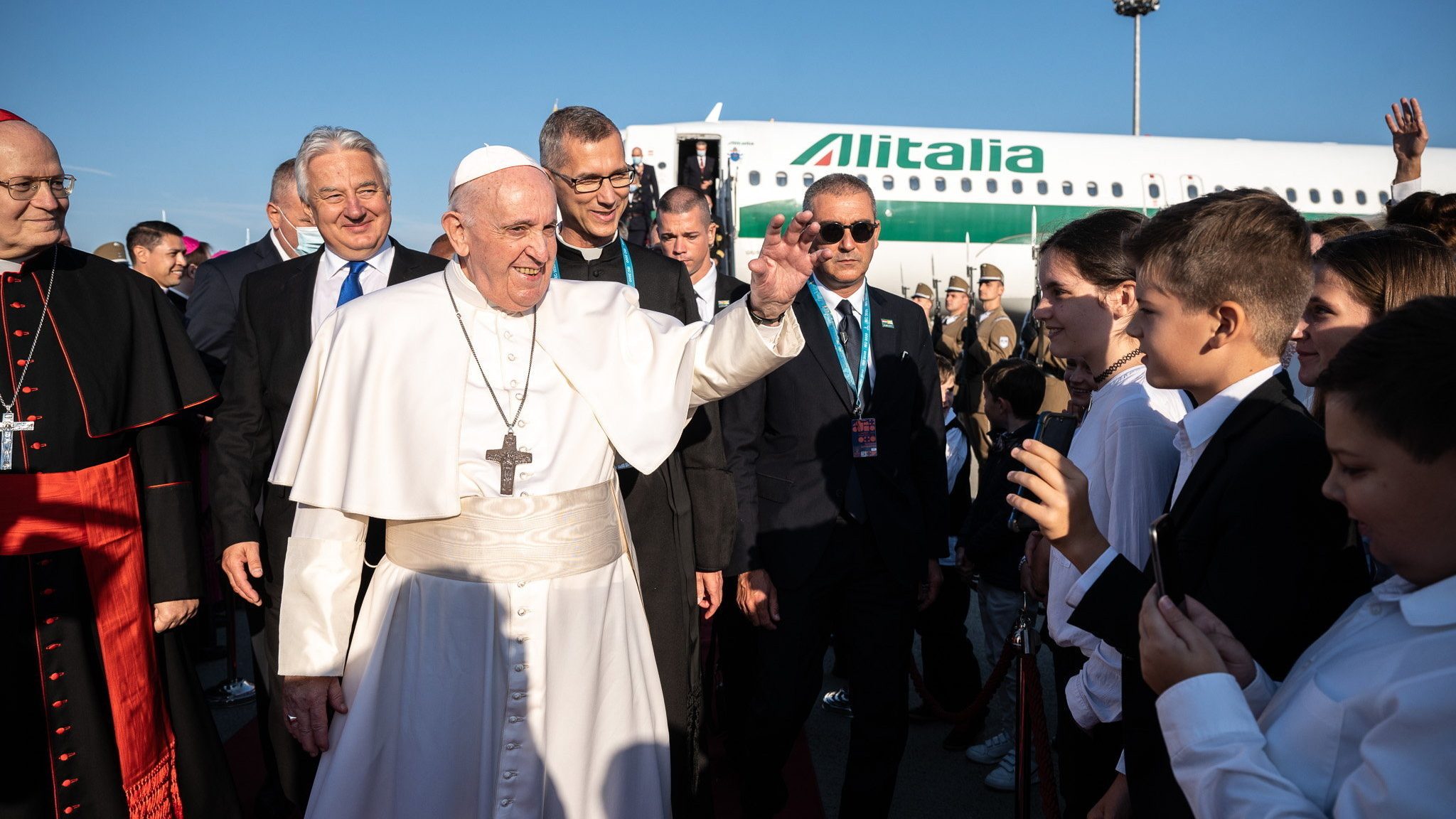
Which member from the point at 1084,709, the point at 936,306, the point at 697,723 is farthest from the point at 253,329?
the point at 936,306

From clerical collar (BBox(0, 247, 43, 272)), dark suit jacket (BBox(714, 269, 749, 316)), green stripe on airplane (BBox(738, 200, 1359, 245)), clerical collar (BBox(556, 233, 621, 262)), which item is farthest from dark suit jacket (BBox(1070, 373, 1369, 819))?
green stripe on airplane (BBox(738, 200, 1359, 245))

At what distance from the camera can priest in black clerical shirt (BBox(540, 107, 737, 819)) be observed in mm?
3324

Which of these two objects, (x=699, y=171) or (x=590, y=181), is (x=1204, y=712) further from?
(x=699, y=171)

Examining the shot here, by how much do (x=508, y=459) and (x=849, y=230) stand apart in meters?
1.70

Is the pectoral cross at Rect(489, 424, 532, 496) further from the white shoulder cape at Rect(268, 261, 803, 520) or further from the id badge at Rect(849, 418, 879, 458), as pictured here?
the id badge at Rect(849, 418, 879, 458)

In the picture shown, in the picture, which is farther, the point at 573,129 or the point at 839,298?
the point at 839,298

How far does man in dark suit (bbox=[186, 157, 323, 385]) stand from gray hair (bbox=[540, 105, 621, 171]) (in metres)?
1.31

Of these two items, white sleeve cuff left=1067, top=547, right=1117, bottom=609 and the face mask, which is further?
the face mask

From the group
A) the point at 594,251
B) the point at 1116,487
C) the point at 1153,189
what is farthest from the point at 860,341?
the point at 1153,189

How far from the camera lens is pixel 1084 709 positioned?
2.57 m

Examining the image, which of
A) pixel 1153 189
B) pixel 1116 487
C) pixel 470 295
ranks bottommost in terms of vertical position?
pixel 1116 487

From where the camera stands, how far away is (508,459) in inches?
101

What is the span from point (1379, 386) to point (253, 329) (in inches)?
134

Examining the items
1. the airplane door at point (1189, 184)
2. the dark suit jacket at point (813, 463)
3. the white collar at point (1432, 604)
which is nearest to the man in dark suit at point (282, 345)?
the dark suit jacket at point (813, 463)
